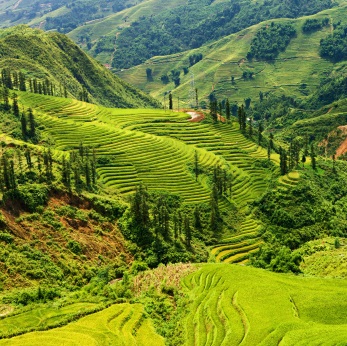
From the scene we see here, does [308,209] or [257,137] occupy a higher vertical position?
[257,137]

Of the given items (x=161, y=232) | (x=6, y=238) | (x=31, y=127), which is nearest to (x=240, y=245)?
(x=161, y=232)

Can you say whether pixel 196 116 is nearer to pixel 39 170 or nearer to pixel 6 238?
pixel 39 170

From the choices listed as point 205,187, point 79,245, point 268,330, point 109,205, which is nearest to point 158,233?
point 109,205

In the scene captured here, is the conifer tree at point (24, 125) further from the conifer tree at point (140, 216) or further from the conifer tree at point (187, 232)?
the conifer tree at point (187, 232)

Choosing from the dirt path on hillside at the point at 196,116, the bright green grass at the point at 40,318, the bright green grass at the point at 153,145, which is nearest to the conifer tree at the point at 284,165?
the bright green grass at the point at 153,145

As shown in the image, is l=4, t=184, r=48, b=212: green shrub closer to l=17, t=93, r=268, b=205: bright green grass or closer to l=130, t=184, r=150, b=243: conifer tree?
l=130, t=184, r=150, b=243: conifer tree

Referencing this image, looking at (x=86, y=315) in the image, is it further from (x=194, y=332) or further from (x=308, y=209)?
(x=308, y=209)

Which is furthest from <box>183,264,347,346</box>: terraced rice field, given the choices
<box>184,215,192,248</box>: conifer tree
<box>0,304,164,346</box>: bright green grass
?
<box>184,215,192,248</box>: conifer tree
